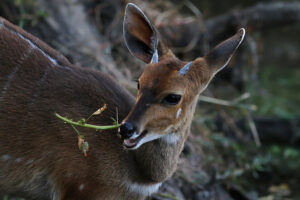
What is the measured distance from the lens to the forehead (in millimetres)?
2852

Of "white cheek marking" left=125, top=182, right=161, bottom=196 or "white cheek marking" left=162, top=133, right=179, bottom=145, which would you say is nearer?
"white cheek marking" left=162, top=133, right=179, bottom=145

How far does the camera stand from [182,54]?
701cm

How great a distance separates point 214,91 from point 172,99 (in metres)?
A: 4.39

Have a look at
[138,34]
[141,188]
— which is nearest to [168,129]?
[141,188]

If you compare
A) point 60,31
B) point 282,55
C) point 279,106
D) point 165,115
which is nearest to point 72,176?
point 165,115

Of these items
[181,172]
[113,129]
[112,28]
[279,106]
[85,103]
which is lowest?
[279,106]

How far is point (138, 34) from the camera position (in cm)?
338

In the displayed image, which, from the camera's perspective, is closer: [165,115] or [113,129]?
[165,115]

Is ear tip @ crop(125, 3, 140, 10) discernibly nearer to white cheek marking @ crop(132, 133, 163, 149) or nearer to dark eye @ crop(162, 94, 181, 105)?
dark eye @ crop(162, 94, 181, 105)

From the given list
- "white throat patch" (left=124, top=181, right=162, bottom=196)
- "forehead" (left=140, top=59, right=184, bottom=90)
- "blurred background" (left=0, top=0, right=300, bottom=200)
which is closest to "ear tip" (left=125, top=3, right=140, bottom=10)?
"forehead" (left=140, top=59, right=184, bottom=90)

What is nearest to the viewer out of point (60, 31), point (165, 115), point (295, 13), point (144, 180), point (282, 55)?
point (165, 115)

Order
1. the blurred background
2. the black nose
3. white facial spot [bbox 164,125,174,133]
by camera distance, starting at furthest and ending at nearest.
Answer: the blurred background → white facial spot [bbox 164,125,174,133] → the black nose

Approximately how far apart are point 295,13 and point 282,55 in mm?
3760

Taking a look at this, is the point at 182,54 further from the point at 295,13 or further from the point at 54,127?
the point at 54,127
